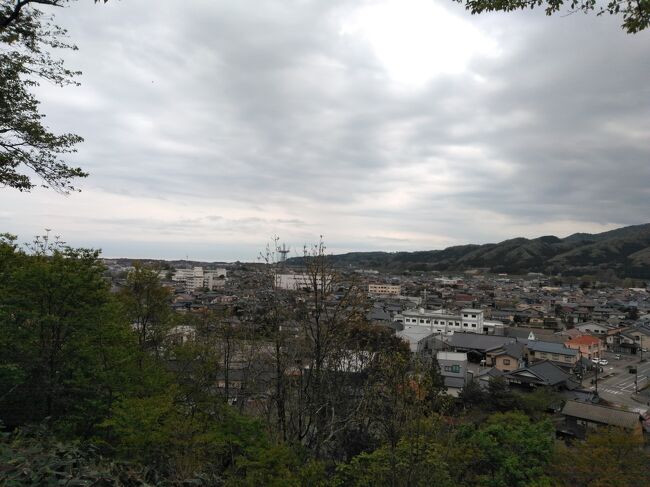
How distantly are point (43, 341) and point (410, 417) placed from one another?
8.21m

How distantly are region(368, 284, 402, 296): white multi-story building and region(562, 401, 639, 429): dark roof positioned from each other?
6367 centimetres

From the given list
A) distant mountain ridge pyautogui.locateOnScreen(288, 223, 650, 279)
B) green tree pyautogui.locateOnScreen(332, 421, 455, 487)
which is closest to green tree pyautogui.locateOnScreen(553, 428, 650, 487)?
green tree pyautogui.locateOnScreen(332, 421, 455, 487)

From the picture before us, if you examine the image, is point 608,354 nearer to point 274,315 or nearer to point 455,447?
point 455,447

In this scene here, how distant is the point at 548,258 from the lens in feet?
468

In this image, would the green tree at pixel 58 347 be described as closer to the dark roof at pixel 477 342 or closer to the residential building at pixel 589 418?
the residential building at pixel 589 418

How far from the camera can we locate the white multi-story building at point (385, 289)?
82000 millimetres

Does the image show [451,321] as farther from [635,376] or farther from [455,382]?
[455,382]

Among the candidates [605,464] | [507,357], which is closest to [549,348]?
[507,357]

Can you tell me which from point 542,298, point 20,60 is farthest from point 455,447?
point 542,298

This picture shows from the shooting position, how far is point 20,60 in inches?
230

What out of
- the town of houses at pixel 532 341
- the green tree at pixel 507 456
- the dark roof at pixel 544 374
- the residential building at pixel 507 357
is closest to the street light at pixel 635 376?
the town of houses at pixel 532 341

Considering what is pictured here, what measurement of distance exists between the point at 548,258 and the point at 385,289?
93.0 meters

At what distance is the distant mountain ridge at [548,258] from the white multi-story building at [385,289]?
93.6 feet

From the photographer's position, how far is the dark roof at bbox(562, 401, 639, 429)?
1596cm
